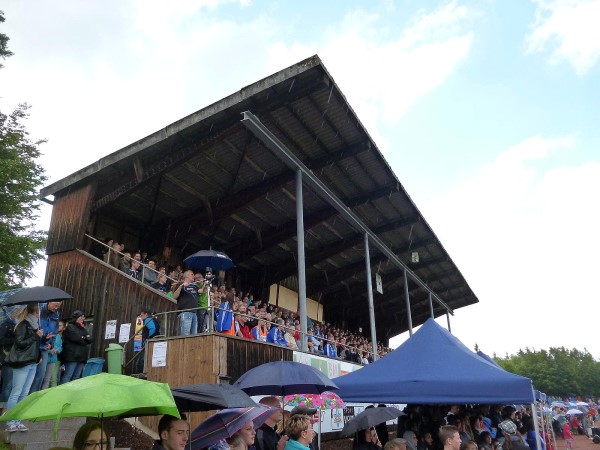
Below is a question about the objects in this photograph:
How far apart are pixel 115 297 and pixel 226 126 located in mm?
4958

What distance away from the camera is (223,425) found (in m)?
4.55

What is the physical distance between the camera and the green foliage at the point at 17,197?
53.8ft

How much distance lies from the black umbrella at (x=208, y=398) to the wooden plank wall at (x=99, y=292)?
20.0ft

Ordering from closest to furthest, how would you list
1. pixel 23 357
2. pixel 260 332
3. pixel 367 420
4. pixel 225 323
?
1. pixel 367 420
2. pixel 23 357
3. pixel 225 323
4. pixel 260 332

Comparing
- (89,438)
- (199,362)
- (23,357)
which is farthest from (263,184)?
(89,438)

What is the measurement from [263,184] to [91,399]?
1214 cm

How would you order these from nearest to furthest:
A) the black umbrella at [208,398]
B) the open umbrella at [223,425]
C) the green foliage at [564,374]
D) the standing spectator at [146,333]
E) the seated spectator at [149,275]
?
Answer: 1. the open umbrella at [223,425]
2. the black umbrella at [208,398]
3. the standing spectator at [146,333]
4. the seated spectator at [149,275]
5. the green foliage at [564,374]

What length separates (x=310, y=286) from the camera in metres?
24.8

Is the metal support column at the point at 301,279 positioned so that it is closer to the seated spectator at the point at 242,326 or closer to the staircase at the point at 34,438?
the seated spectator at the point at 242,326

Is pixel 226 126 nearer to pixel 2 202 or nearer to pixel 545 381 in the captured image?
pixel 2 202

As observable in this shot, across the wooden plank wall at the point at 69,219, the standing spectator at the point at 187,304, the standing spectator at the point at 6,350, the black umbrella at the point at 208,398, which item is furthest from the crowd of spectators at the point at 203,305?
the black umbrella at the point at 208,398

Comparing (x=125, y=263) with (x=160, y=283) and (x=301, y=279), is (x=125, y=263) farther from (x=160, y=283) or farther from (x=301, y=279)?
(x=301, y=279)

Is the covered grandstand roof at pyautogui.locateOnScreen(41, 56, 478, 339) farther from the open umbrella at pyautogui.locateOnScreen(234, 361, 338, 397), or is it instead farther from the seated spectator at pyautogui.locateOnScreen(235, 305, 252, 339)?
the open umbrella at pyautogui.locateOnScreen(234, 361, 338, 397)

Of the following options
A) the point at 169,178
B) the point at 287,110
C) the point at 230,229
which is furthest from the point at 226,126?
the point at 230,229
